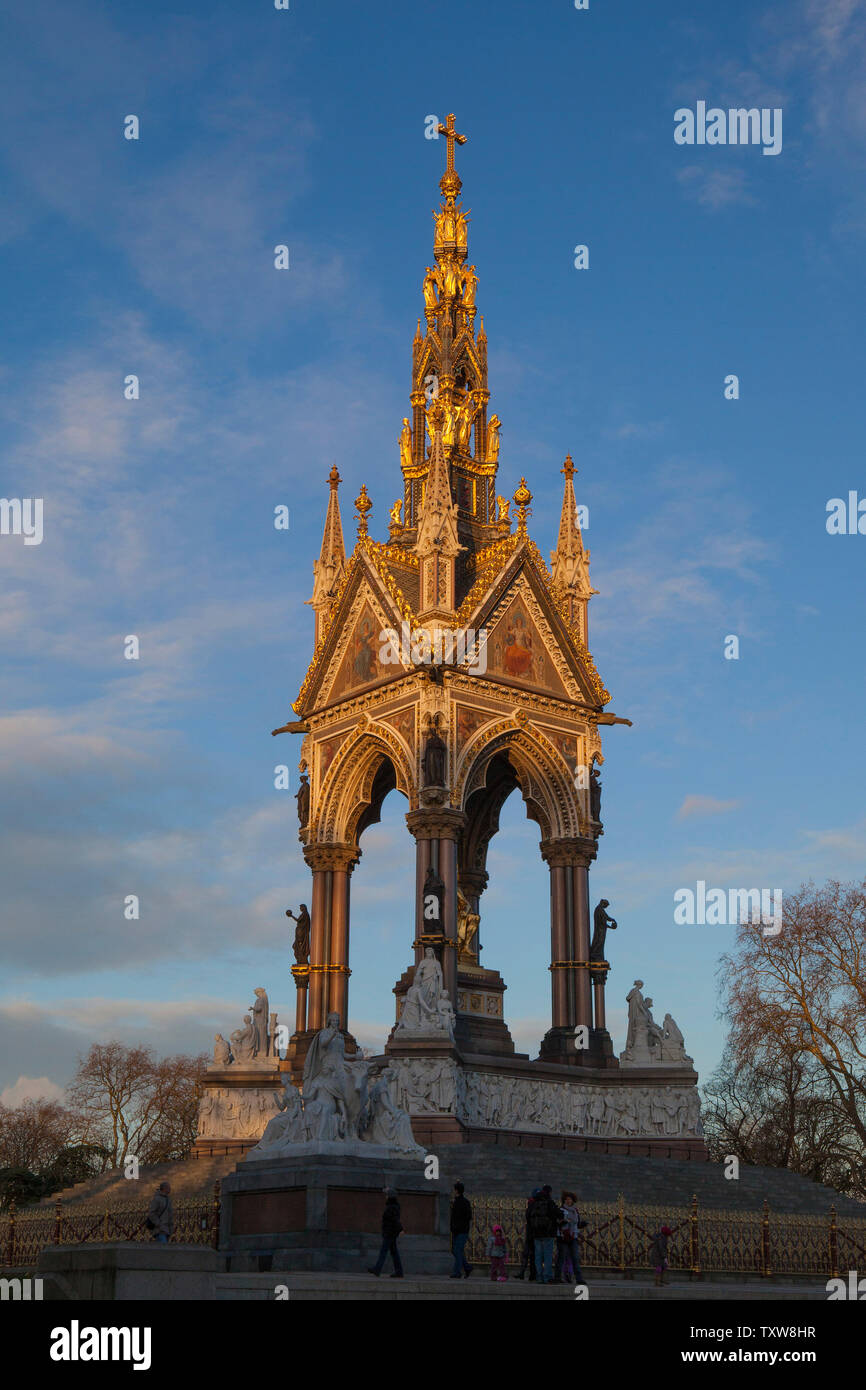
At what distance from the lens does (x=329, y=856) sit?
1571 inches

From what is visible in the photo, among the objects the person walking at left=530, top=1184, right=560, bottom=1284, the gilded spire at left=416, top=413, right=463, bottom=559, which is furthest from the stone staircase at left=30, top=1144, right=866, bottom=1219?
the gilded spire at left=416, top=413, right=463, bottom=559

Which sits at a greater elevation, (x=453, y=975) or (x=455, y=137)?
(x=455, y=137)

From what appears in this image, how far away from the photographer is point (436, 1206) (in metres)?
20.8

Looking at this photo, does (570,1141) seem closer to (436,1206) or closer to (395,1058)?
(395,1058)

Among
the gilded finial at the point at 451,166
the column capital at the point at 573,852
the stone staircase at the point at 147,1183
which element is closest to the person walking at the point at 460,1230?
the stone staircase at the point at 147,1183

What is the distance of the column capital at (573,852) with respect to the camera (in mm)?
38656

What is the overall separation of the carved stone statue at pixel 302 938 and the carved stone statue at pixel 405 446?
12.1 m

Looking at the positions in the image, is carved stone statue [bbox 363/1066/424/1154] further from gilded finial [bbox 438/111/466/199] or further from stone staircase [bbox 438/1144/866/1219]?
gilded finial [bbox 438/111/466/199]

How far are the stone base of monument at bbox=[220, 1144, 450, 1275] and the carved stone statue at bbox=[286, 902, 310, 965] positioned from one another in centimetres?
1847

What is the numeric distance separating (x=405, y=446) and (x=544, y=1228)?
2796 cm

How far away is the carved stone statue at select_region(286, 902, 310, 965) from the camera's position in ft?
129
